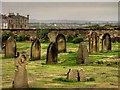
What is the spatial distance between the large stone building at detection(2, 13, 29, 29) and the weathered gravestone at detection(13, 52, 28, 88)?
65.0 m

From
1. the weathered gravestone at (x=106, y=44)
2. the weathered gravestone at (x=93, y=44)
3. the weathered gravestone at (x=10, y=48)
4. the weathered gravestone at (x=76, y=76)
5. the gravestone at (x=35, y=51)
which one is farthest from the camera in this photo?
the weathered gravestone at (x=106, y=44)

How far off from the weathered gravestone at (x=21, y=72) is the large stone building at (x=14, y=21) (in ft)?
213

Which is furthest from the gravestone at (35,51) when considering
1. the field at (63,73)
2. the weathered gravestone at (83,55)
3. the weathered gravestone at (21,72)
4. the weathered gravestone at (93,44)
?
the weathered gravestone at (21,72)

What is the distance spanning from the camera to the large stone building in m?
84.3

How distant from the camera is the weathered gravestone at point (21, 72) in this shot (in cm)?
1720

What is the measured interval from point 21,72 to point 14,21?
74.1 meters

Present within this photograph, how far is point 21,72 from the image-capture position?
17.3 meters

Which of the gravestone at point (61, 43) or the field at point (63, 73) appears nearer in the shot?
the field at point (63, 73)

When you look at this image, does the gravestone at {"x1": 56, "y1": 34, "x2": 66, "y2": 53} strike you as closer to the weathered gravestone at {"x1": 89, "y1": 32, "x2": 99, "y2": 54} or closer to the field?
the weathered gravestone at {"x1": 89, "y1": 32, "x2": 99, "y2": 54}

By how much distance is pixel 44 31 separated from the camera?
5419 centimetres

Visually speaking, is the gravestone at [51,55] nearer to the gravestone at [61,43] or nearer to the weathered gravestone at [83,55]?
the weathered gravestone at [83,55]

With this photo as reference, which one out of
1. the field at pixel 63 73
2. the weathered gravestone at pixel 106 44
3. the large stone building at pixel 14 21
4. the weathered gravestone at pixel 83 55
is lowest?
the field at pixel 63 73

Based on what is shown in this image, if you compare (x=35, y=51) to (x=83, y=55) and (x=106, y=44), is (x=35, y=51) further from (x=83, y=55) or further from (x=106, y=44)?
(x=106, y=44)

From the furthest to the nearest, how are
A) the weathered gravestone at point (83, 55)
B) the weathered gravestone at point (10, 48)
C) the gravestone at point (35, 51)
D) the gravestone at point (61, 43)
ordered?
the gravestone at point (61, 43) → the weathered gravestone at point (10, 48) → the gravestone at point (35, 51) → the weathered gravestone at point (83, 55)
